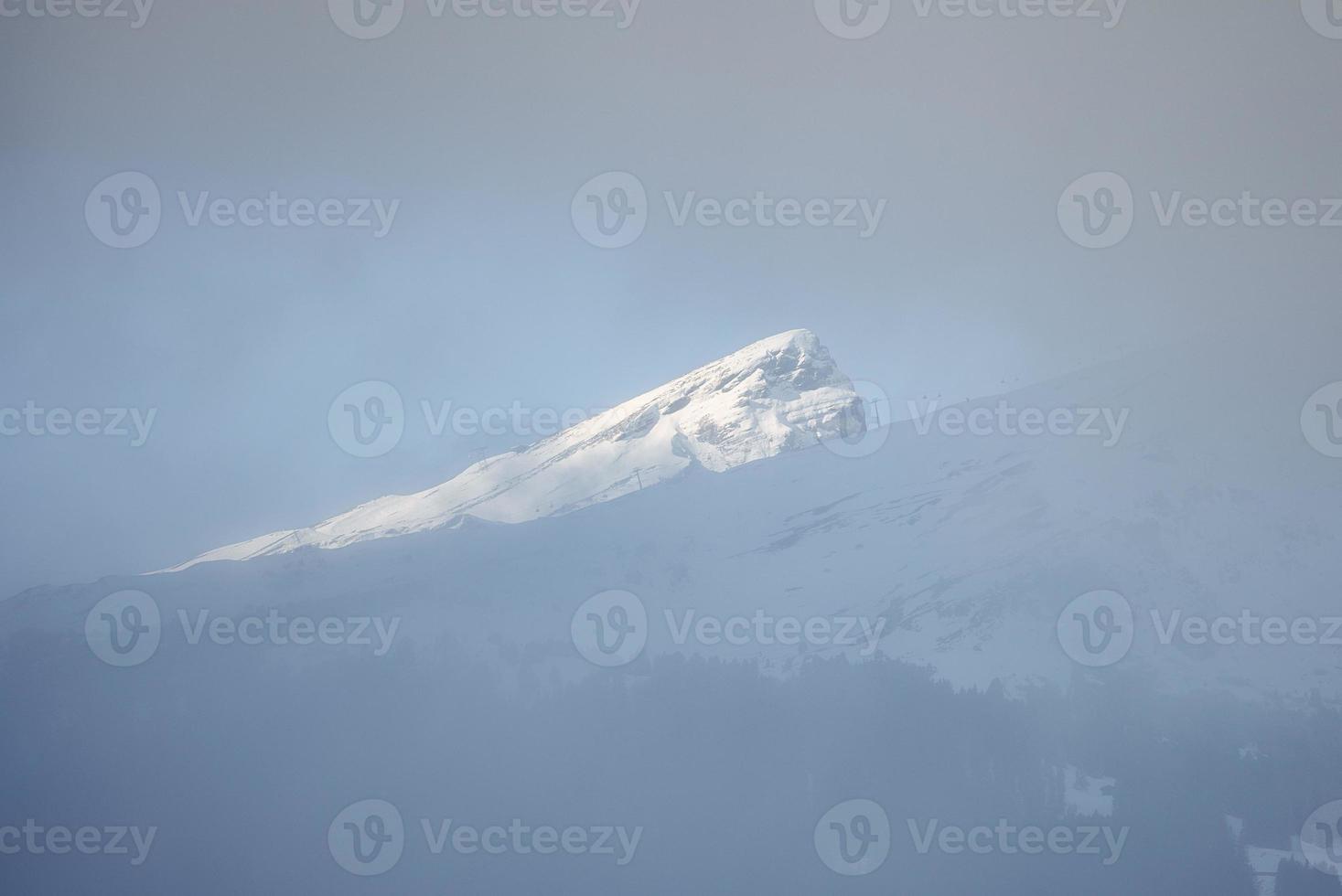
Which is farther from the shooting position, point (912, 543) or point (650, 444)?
point (650, 444)

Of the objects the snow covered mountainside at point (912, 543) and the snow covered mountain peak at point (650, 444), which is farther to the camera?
the snow covered mountain peak at point (650, 444)

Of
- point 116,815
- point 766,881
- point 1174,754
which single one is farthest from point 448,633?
point 1174,754

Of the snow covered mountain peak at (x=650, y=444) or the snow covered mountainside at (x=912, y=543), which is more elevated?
the snow covered mountain peak at (x=650, y=444)

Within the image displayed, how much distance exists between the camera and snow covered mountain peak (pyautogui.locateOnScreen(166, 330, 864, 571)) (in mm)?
13992

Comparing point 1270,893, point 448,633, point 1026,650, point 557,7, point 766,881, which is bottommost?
point 1270,893

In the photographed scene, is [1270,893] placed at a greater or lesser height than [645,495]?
lesser

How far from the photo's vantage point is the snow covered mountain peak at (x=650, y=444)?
14.0 metres

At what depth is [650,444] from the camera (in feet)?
61.4

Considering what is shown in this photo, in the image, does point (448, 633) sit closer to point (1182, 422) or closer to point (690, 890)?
point (690, 890)

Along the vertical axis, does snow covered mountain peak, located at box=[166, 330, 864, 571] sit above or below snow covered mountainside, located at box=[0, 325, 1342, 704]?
above

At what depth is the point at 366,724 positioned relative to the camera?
13039mm

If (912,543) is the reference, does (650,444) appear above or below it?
above

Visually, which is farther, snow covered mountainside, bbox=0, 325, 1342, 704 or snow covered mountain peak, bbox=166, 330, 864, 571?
snow covered mountain peak, bbox=166, 330, 864, 571

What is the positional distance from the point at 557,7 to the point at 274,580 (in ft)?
27.1
